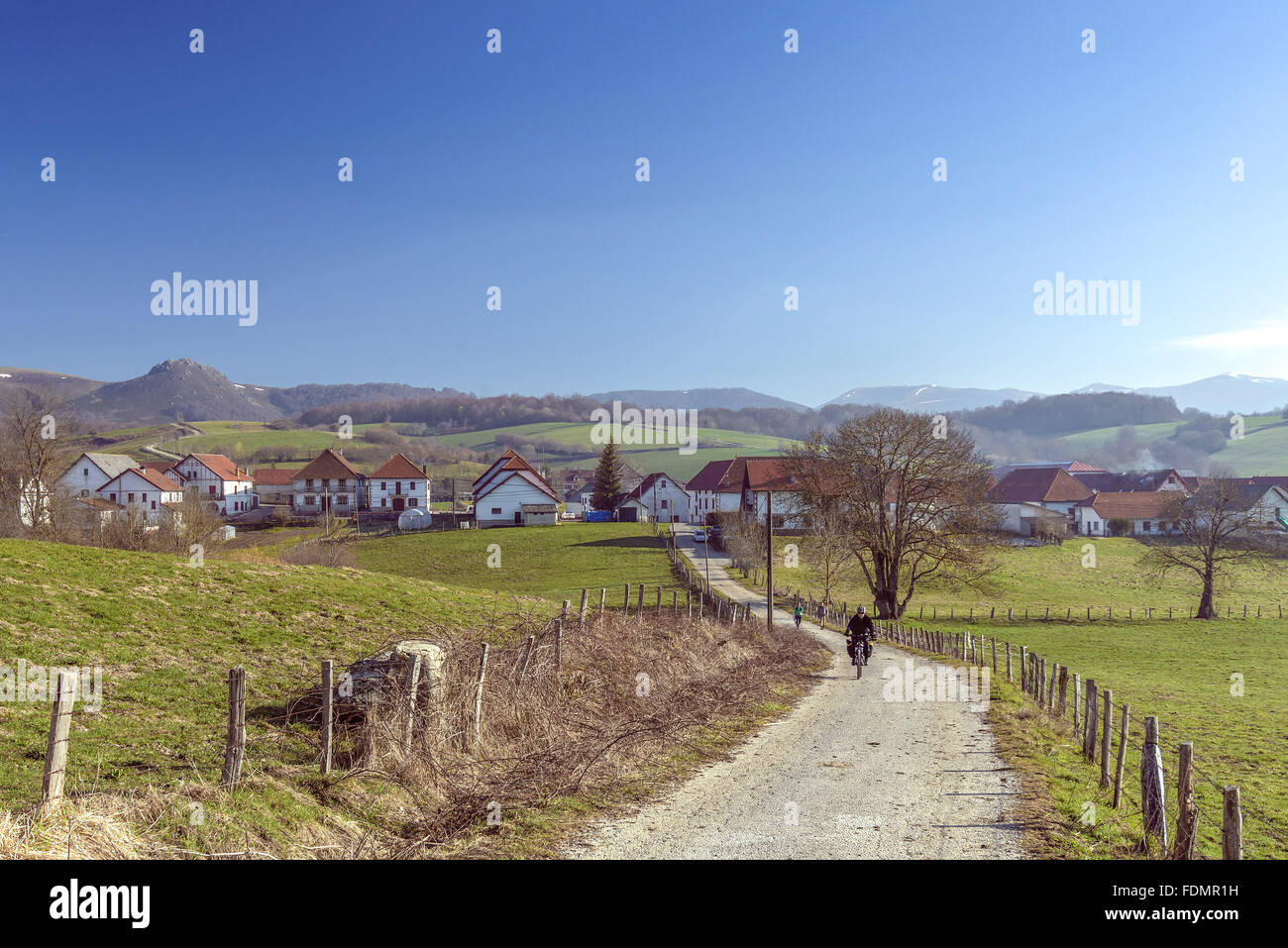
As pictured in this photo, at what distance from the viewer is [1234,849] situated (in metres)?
6.98

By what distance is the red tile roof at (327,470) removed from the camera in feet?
336

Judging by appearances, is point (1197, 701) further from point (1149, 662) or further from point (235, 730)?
point (235, 730)

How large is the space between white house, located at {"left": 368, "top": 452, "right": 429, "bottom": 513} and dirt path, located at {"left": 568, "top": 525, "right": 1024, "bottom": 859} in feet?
299

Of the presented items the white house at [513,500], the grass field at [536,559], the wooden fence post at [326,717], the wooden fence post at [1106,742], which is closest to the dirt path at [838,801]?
the wooden fence post at [1106,742]

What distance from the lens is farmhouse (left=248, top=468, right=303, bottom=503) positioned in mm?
108000

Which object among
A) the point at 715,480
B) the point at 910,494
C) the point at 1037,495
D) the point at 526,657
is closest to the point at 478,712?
the point at 526,657

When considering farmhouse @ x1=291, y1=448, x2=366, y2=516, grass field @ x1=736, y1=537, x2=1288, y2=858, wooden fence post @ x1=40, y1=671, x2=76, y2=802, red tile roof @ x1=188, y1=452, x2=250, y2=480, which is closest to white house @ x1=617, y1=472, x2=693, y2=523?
grass field @ x1=736, y1=537, x2=1288, y2=858

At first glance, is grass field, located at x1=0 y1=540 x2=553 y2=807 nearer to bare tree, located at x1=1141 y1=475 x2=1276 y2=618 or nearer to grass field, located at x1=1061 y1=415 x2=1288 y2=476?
bare tree, located at x1=1141 y1=475 x2=1276 y2=618

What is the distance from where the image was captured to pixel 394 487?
332ft

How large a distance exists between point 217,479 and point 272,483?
22.5 feet

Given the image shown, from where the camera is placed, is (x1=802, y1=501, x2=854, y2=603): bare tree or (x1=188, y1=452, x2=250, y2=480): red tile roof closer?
(x1=802, y1=501, x2=854, y2=603): bare tree
